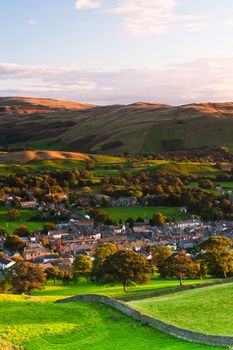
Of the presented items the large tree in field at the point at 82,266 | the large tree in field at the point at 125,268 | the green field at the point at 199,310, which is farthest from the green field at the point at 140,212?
the green field at the point at 199,310

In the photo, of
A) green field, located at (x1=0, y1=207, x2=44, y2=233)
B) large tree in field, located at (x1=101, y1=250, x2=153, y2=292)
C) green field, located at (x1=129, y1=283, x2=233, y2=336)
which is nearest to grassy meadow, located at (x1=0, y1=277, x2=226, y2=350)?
green field, located at (x1=129, y1=283, x2=233, y2=336)

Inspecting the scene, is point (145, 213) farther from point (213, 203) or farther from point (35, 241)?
point (35, 241)

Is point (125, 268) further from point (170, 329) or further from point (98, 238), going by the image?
point (98, 238)

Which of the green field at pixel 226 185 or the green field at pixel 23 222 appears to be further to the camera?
the green field at pixel 226 185

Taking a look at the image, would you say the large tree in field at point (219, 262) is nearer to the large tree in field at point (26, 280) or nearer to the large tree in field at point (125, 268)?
the large tree in field at point (125, 268)

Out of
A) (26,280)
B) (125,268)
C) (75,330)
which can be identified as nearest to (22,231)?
(26,280)

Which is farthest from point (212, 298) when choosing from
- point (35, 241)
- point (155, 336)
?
point (35, 241)

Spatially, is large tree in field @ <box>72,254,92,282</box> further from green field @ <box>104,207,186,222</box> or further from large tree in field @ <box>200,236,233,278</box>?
green field @ <box>104,207,186,222</box>
